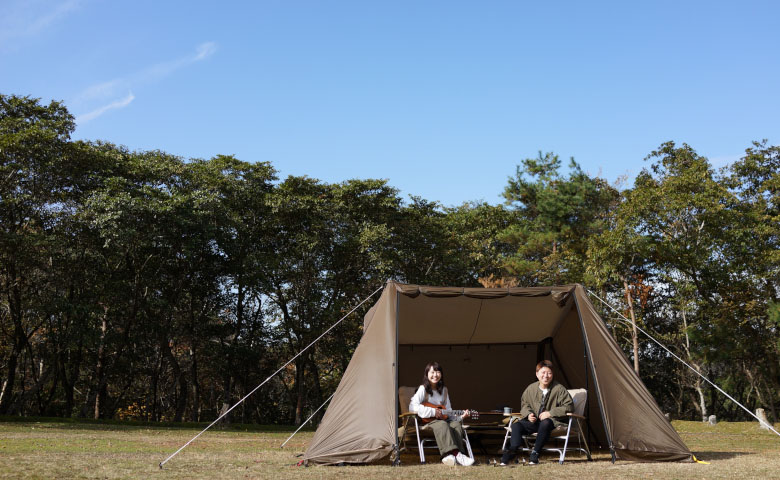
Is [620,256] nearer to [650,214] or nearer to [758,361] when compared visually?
[650,214]

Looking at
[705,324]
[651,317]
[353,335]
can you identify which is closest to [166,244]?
[353,335]

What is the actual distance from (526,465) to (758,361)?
53.0 feet

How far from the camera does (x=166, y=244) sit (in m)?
17.3

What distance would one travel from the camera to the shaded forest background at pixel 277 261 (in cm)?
1638

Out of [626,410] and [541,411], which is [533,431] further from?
[626,410]

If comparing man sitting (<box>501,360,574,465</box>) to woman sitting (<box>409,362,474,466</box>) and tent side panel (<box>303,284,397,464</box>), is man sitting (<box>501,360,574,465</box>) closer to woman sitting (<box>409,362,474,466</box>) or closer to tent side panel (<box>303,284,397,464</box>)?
woman sitting (<box>409,362,474,466</box>)

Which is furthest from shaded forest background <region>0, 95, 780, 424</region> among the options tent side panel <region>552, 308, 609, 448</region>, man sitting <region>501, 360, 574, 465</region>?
man sitting <region>501, 360, 574, 465</region>

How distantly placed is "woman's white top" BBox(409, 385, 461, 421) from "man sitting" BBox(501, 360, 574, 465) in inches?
24.0

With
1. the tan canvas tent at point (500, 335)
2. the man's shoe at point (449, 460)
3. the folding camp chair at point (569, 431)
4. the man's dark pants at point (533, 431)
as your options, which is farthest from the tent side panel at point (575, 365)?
the man's shoe at point (449, 460)

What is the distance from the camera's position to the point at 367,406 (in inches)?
258

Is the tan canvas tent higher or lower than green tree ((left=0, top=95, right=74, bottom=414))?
lower

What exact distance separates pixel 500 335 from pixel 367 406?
3.82 m

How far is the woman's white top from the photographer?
672cm

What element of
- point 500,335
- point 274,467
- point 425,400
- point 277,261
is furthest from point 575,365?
point 277,261
